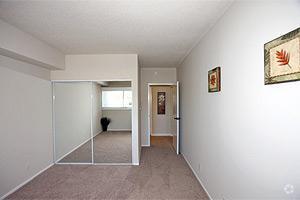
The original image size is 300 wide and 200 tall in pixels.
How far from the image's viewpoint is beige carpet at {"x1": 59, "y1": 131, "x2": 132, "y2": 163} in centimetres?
387

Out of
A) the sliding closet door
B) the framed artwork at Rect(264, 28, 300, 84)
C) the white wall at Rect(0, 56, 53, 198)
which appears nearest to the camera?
the framed artwork at Rect(264, 28, 300, 84)

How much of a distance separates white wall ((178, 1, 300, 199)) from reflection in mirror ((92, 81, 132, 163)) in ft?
6.97

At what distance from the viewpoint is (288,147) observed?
1.04 metres

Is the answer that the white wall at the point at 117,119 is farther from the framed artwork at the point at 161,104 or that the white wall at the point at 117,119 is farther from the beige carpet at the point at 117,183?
the framed artwork at the point at 161,104

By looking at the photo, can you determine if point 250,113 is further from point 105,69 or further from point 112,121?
point 112,121

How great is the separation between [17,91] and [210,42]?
10.7 feet

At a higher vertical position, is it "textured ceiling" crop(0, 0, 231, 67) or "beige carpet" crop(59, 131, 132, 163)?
"textured ceiling" crop(0, 0, 231, 67)

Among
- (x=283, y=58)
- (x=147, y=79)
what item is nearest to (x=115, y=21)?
(x=283, y=58)

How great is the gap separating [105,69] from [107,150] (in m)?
2.20

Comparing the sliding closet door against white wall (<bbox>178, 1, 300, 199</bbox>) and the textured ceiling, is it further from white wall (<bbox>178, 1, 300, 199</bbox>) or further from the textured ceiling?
white wall (<bbox>178, 1, 300, 199</bbox>)

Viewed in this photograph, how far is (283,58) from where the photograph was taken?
1.04 m

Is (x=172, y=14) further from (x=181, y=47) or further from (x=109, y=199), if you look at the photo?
(x=109, y=199)

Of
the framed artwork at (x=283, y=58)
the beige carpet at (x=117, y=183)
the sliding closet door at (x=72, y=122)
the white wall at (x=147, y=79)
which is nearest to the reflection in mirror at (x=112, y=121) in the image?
the sliding closet door at (x=72, y=122)

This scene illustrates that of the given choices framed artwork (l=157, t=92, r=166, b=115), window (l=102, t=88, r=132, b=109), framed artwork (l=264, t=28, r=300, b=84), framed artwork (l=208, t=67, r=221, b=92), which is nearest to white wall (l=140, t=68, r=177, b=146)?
window (l=102, t=88, r=132, b=109)
